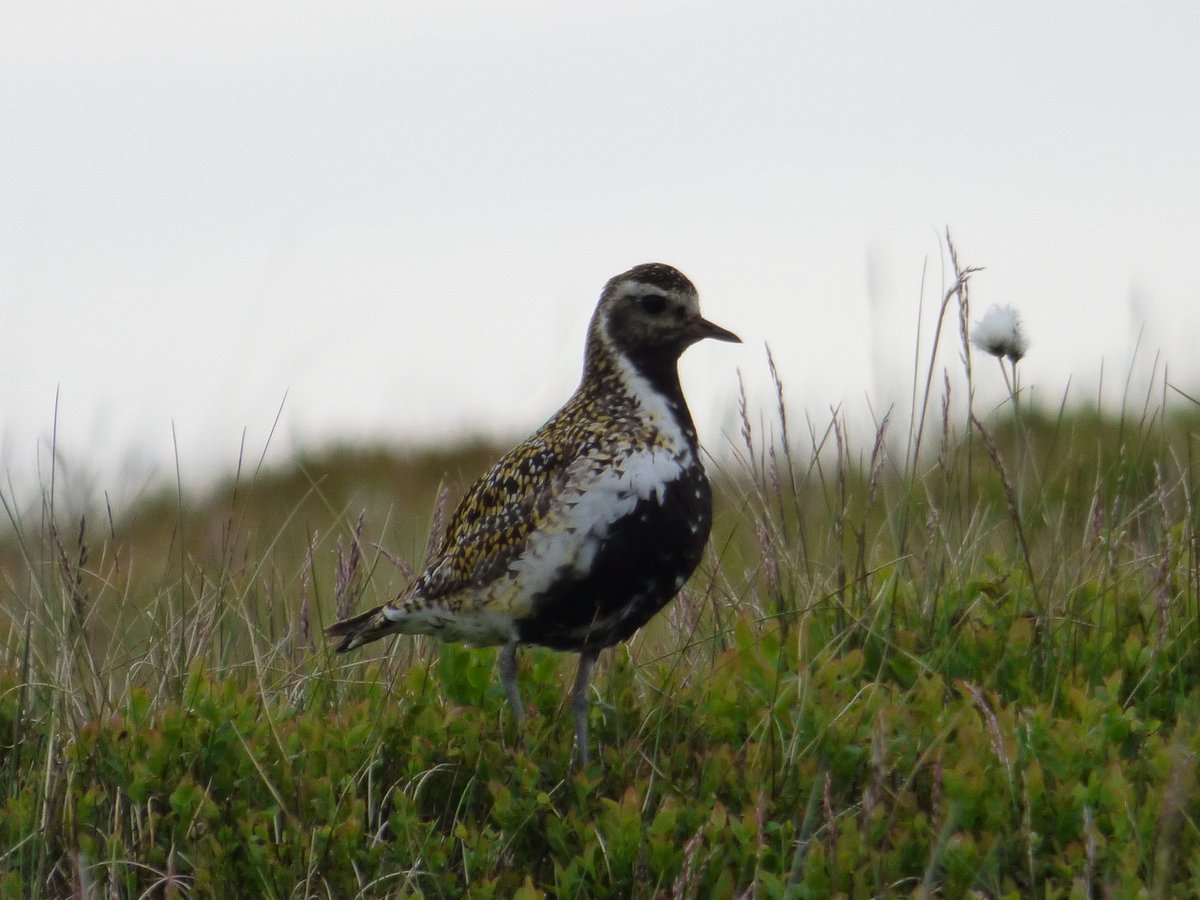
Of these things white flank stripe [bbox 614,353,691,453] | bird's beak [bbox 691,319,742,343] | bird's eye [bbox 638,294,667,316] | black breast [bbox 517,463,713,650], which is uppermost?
bird's eye [bbox 638,294,667,316]

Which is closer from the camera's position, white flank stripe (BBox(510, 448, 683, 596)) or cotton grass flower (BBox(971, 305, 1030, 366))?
white flank stripe (BBox(510, 448, 683, 596))

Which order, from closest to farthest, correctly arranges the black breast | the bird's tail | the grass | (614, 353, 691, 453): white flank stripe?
the grass, the black breast, (614, 353, 691, 453): white flank stripe, the bird's tail

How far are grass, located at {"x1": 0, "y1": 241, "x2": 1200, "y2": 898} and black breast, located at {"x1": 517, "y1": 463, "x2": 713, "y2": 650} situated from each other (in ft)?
1.02

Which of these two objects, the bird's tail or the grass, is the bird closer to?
the bird's tail

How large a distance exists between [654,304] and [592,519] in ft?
3.02

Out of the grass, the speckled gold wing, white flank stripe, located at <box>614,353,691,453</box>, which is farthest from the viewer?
white flank stripe, located at <box>614,353,691,453</box>

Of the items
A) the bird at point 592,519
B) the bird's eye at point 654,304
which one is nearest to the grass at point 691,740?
the bird at point 592,519

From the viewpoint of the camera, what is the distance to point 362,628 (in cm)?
535

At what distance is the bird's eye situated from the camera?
5.38 meters

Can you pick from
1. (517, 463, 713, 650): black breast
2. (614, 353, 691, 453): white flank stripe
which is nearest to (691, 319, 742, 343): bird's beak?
(614, 353, 691, 453): white flank stripe

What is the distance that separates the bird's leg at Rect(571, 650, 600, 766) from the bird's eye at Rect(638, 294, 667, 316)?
1.14 m

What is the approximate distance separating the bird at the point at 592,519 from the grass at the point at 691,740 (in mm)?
243

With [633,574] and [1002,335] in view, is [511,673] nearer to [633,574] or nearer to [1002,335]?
[633,574]

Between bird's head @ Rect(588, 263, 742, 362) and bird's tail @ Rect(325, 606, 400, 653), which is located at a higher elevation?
bird's head @ Rect(588, 263, 742, 362)
